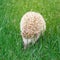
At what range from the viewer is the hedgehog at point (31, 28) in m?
4.71

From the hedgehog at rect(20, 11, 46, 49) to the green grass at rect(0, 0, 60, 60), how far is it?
0.51 feet

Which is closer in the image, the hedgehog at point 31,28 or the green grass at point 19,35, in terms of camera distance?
the hedgehog at point 31,28

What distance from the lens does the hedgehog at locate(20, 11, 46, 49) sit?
185 inches

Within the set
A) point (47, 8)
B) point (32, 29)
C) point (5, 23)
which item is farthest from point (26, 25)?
point (47, 8)

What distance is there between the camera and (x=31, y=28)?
4742 millimetres

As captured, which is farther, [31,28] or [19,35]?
[19,35]

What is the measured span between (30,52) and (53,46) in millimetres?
401

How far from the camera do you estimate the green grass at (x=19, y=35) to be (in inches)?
190

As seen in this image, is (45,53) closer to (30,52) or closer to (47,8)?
(30,52)

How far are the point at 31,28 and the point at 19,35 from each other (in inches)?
22.4

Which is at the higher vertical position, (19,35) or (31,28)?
(31,28)

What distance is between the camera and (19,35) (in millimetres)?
5262

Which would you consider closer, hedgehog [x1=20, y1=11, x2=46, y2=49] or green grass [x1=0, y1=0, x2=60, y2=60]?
hedgehog [x1=20, y1=11, x2=46, y2=49]

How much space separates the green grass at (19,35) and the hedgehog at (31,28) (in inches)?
6.2
